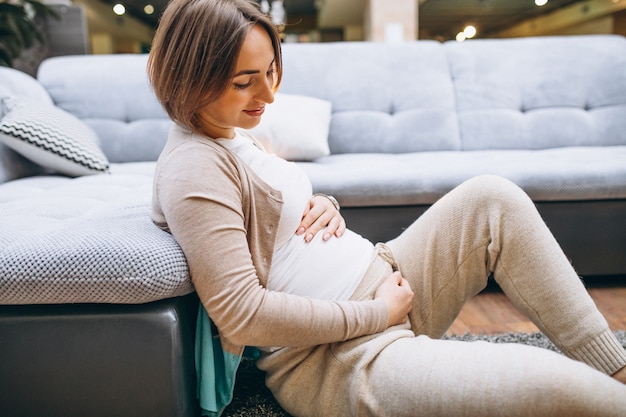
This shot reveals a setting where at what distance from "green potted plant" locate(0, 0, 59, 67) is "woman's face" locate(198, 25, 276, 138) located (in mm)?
2892

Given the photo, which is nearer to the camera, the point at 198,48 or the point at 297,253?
the point at 198,48

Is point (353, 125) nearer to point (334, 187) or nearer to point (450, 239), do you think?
point (334, 187)

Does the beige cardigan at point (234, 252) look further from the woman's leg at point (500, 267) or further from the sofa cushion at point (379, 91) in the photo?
the sofa cushion at point (379, 91)

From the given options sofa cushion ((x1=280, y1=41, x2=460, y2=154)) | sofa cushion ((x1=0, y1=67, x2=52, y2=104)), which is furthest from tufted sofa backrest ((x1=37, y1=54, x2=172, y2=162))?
sofa cushion ((x1=280, y1=41, x2=460, y2=154))

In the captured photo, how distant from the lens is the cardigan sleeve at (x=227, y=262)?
0.65m

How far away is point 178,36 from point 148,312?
433 mm

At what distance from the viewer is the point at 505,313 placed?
4.83ft

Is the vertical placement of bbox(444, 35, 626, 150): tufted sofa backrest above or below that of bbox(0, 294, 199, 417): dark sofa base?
above

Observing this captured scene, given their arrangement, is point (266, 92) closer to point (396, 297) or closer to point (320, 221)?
point (320, 221)

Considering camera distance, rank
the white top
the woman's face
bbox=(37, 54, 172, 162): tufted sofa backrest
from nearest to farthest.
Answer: the woman's face → the white top → bbox=(37, 54, 172, 162): tufted sofa backrest

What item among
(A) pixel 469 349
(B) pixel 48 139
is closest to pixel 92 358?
(A) pixel 469 349

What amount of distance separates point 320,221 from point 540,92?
1.74 metres

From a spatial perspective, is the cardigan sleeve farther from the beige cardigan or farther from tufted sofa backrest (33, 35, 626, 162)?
tufted sofa backrest (33, 35, 626, 162)

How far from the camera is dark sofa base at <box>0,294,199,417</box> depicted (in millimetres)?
751
